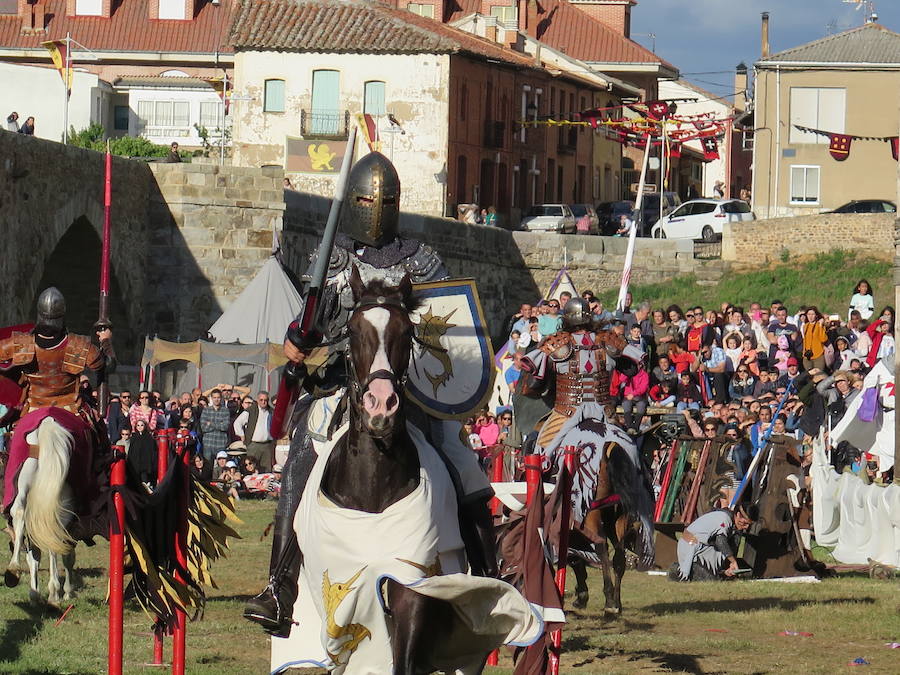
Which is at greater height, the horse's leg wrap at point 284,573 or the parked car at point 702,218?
the parked car at point 702,218

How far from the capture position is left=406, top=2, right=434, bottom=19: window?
74.3 m

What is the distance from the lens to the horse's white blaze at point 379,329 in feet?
23.9

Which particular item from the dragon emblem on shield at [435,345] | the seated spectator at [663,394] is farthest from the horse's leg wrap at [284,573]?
the seated spectator at [663,394]

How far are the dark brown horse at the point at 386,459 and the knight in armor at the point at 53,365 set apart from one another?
16.5 ft

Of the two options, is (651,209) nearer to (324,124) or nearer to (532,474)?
(324,124)

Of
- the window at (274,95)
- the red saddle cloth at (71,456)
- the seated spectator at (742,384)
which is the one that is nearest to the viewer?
the red saddle cloth at (71,456)

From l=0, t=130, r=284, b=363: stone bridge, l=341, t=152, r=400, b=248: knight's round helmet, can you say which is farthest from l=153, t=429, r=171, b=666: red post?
l=0, t=130, r=284, b=363: stone bridge

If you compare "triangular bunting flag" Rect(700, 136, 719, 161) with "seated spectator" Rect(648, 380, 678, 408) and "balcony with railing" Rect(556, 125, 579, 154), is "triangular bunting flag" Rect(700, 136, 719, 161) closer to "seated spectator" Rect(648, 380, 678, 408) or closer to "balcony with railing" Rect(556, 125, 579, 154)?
"balcony with railing" Rect(556, 125, 579, 154)

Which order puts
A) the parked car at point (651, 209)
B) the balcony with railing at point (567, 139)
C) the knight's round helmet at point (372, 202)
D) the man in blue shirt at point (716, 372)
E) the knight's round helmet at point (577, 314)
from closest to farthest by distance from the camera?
1. the knight's round helmet at point (372, 202)
2. the knight's round helmet at point (577, 314)
3. the man in blue shirt at point (716, 372)
4. the parked car at point (651, 209)
5. the balcony with railing at point (567, 139)

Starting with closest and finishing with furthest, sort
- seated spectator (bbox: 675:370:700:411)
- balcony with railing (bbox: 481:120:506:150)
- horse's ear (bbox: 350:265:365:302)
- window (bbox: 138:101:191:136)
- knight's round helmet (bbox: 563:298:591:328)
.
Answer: horse's ear (bbox: 350:265:365:302) < knight's round helmet (bbox: 563:298:591:328) < seated spectator (bbox: 675:370:700:411) < balcony with railing (bbox: 481:120:506:150) < window (bbox: 138:101:191:136)

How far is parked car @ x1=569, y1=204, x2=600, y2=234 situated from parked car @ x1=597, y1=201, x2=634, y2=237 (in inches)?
18.1

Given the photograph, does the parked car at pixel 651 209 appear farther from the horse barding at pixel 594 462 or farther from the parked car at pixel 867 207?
the horse barding at pixel 594 462

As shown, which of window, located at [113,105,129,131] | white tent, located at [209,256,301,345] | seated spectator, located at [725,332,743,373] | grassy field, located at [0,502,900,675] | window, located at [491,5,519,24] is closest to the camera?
grassy field, located at [0,502,900,675]

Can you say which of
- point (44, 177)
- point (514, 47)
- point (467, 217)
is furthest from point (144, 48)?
point (44, 177)
